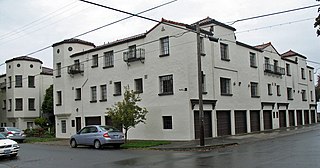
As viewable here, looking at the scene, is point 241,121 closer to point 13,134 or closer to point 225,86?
point 225,86

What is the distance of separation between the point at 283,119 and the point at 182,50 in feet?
60.6

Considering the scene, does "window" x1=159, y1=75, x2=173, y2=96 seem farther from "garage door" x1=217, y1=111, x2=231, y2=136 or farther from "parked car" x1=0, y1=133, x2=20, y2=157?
"parked car" x1=0, y1=133, x2=20, y2=157

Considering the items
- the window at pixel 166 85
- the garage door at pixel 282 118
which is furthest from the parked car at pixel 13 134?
the garage door at pixel 282 118

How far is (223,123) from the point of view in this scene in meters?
29.5

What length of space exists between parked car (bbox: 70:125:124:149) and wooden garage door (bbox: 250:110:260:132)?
14552 millimetres

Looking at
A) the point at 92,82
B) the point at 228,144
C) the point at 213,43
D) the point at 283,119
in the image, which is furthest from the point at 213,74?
the point at 283,119

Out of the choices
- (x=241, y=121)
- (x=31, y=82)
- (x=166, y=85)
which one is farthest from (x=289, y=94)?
(x=31, y=82)

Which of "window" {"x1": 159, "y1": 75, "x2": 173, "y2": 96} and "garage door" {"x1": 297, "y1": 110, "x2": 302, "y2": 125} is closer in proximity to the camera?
"window" {"x1": 159, "y1": 75, "x2": 173, "y2": 96}

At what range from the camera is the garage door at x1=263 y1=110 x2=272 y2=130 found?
35463mm

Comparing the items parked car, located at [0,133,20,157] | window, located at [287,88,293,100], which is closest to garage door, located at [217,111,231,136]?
window, located at [287,88,293,100]

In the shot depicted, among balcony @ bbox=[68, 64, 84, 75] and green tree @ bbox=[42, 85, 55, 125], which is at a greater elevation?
balcony @ bbox=[68, 64, 84, 75]

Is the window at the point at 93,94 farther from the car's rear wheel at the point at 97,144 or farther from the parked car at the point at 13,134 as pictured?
the car's rear wheel at the point at 97,144

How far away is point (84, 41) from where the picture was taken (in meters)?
38.2

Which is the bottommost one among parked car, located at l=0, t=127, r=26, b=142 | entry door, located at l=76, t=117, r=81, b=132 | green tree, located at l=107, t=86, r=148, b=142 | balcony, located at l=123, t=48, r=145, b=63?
parked car, located at l=0, t=127, r=26, b=142
